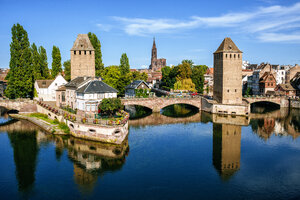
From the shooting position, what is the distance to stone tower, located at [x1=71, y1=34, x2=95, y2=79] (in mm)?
60531

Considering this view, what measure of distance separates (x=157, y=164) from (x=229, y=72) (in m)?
41.3

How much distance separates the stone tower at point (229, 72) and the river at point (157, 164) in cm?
1512

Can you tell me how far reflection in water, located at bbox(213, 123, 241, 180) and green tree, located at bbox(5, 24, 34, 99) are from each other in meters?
47.5

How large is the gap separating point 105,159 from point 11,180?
441 inches

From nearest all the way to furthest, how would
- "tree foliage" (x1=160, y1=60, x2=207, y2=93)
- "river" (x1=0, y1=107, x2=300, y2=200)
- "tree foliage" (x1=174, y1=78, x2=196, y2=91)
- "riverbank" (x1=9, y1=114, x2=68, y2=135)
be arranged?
"river" (x1=0, y1=107, x2=300, y2=200), "riverbank" (x1=9, y1=114, x2=68, y2=135), "tree foliage" (x1=174, y1=78, x2=196, y2=91), "tree foliage" (x1=160, y1=60, x2=207, y2=93)

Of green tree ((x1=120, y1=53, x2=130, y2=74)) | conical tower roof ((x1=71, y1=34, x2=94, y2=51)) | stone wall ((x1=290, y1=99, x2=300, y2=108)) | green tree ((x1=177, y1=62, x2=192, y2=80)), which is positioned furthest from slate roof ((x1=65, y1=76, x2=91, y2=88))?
stone wall ((x1=290, y1=99, x2=300, y2=108))

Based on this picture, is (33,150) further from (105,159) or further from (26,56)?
(26,56)

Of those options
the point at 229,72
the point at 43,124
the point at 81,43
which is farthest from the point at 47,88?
the point at 229,72

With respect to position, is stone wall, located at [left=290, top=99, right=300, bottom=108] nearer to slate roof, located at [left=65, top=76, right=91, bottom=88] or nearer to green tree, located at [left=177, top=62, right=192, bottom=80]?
green tree, located at [left=177, top=62, right=192, bottom=80]

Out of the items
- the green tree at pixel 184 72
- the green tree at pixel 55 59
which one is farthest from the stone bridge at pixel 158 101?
the green tree at pixel 184 72

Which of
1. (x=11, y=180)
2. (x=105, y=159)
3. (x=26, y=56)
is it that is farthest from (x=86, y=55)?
(x=11, y=180)

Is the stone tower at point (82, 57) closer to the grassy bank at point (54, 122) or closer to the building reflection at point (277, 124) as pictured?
the grassy bank at point (54, 122)

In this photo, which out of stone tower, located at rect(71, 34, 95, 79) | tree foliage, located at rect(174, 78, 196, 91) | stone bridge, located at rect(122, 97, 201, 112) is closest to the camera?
stone tower, located at rect(71, 34, 95, 79)

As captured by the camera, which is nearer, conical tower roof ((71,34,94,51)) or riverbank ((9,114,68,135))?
riverbank ((9,114,68,135))
